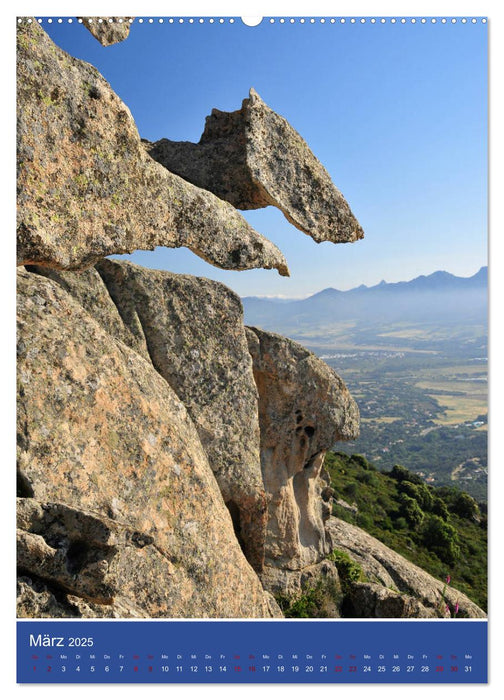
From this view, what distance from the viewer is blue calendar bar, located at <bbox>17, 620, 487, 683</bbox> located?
589 cm

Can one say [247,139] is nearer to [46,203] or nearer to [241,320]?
[241,320]

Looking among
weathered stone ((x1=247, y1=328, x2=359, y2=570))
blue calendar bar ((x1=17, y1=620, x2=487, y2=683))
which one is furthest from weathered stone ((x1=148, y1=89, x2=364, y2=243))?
blue calendar bar ((x1=17, y1=620, x2=487, y2=683))

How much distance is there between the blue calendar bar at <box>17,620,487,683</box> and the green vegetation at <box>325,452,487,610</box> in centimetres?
1266

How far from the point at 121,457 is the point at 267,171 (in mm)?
5628

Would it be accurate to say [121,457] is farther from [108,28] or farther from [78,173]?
[108,28]

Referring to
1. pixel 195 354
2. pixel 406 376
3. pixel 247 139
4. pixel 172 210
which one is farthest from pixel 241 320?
pixel 406 376

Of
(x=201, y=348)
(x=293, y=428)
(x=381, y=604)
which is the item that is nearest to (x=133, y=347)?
(x=201, y=348)

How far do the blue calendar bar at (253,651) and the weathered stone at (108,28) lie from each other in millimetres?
6664

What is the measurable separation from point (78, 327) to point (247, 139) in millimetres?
4708

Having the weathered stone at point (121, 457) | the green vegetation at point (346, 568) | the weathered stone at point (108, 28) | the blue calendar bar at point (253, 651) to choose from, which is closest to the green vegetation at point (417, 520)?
the green vegetation at point (346, 568)

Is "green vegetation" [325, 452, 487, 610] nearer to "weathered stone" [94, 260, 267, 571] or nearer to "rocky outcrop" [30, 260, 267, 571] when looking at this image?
"weathered stone" [94, 260, 267, 571]

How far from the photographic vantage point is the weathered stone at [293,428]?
15727 mm

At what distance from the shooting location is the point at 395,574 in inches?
856

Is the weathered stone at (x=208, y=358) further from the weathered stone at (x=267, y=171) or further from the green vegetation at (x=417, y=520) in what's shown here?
the green vegetation at (x=417, y=520)
